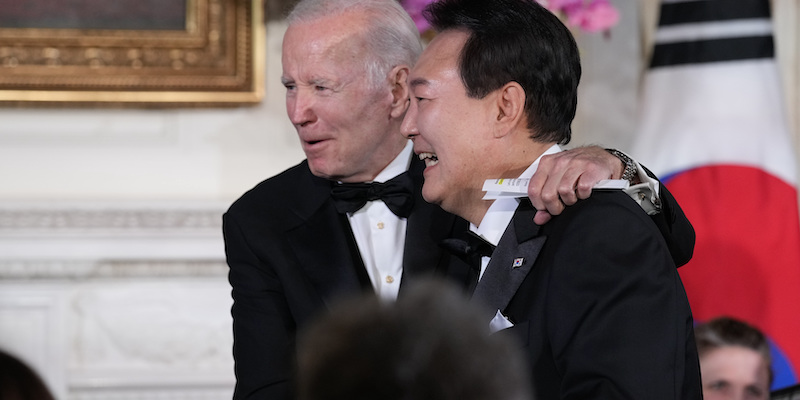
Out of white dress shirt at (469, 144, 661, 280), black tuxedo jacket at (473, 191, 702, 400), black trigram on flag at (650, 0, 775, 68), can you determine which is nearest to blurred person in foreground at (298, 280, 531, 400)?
black tuxedo jacket at (473, 191, 702, 400)

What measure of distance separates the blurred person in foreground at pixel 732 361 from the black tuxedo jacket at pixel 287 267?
100 cm

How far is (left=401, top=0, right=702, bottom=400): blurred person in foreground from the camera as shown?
1.24m

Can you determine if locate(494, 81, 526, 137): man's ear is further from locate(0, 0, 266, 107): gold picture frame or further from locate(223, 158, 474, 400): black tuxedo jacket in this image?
locate(0, 0, 266, 107): gold picture frame

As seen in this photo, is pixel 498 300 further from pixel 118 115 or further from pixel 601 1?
pixel 118 115

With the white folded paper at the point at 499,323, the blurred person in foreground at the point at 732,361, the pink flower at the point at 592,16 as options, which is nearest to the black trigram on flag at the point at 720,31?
the pink flower at the point at 592,16

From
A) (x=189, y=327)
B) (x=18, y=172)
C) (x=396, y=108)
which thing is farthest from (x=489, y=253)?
(x=18, y=172)

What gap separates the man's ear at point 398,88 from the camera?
201 cm

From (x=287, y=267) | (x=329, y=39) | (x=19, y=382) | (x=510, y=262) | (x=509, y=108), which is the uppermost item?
(x=329, y=39)

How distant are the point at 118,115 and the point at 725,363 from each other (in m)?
1.99

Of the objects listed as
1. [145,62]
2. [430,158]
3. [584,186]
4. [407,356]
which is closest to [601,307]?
[584,186]

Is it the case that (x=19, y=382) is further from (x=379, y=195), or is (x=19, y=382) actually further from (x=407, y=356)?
(x=407, y=356)

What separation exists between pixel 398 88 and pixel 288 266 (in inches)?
17.7

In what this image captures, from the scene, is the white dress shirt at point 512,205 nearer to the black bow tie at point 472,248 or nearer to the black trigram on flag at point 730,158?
the black bow tie at point 472,248

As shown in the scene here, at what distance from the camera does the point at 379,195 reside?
77.8 inches
